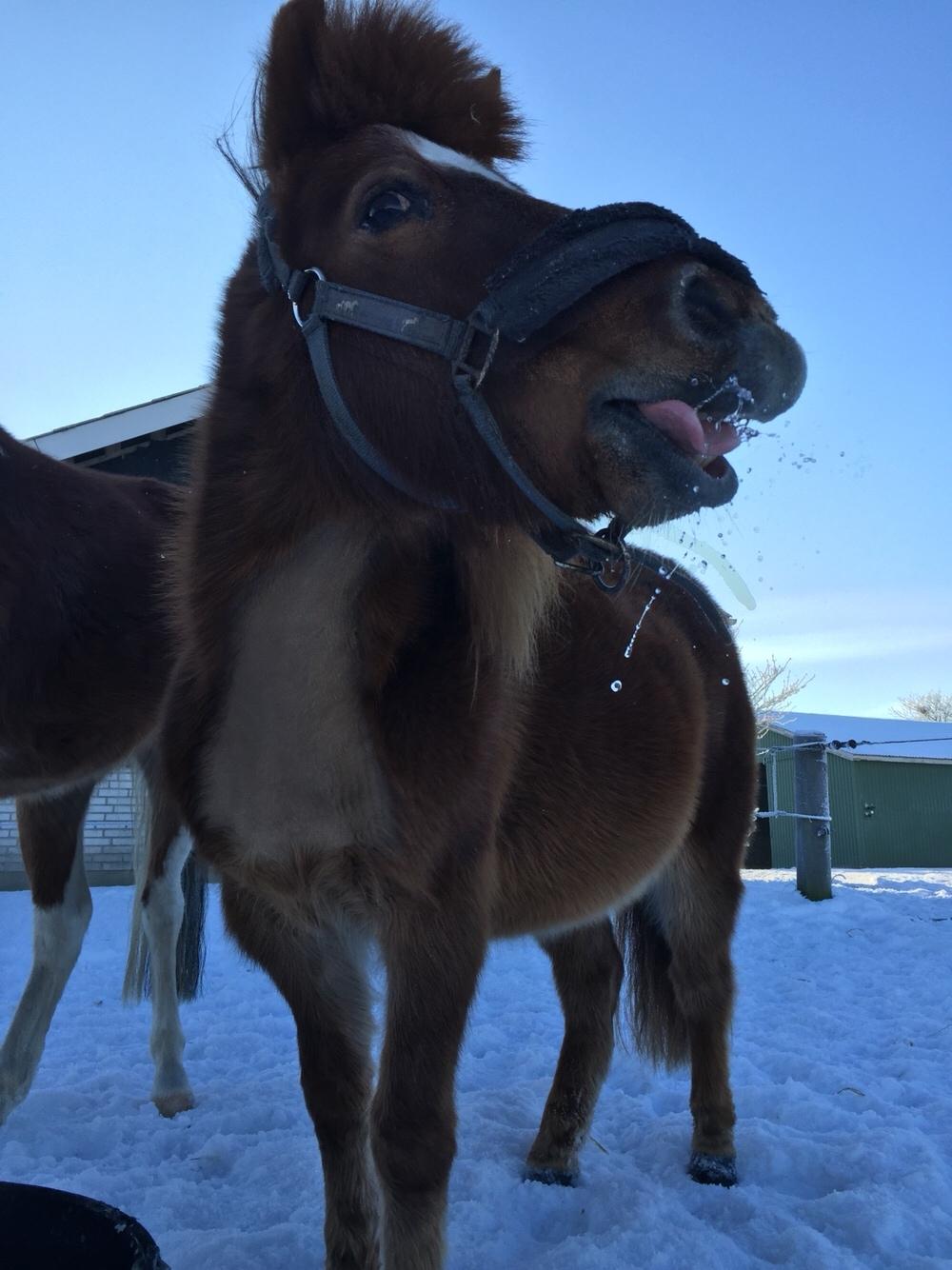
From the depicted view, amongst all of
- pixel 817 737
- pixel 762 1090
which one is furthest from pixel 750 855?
pixel 762 1090

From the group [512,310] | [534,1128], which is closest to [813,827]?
[534,1128]

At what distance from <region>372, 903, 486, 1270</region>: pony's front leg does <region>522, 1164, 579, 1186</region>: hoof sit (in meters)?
1.15

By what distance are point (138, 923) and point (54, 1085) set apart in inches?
25.4

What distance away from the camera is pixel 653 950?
11.1 ft

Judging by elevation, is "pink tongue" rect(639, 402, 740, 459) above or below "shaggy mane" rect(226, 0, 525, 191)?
below

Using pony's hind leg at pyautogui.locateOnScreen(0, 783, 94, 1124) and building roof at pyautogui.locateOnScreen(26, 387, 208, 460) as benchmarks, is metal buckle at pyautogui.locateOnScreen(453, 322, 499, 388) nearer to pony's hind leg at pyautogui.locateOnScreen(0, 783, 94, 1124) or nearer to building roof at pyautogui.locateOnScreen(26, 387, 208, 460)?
pony's hind leg at pyautogui.locateOnScreen(0, 783, 94, 1124)

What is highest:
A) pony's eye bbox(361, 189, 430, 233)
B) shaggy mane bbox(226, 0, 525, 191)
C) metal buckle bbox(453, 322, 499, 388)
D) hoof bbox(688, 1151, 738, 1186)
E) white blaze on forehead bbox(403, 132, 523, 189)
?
shaggy mane bbox(226, 0, 525, 191)

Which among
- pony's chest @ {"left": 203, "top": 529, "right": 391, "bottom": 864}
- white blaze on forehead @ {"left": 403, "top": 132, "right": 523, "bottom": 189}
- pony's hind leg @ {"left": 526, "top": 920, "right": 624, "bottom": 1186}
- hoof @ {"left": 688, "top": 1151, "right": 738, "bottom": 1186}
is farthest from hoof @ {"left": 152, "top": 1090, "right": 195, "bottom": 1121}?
white blaze on forehead @ {"left": 403, "top": 132, "right": 523, "bottom": 189}

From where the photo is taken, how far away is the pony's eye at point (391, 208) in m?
1.75

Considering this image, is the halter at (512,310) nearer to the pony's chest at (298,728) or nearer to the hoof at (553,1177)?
the pony's chest at (298,728)

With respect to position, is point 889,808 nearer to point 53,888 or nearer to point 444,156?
point 53,888

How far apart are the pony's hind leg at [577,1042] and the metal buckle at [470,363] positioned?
2.04 meters

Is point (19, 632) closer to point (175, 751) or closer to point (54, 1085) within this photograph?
point (175, 751)

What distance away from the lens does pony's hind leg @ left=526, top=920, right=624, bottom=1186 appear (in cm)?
288
